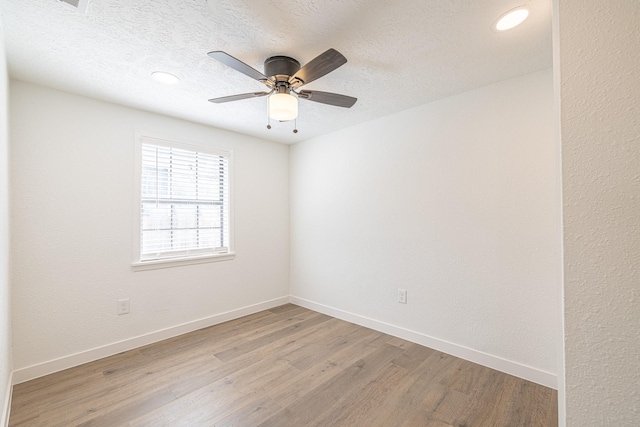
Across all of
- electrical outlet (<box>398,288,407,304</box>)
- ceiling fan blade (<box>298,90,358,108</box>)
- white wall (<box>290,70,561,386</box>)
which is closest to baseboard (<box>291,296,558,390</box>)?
white wall (<box>290,70,561,386</box>)

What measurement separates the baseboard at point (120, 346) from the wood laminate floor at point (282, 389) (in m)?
0.07

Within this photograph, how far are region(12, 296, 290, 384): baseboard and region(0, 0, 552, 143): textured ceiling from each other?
2.27 metres

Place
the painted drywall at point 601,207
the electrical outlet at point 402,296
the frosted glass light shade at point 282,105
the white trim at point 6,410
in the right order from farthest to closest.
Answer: the electrical outlet at point 402,296 < the frosted glass light shade at point 282,105 < the white trim at point 6,410 < the painted drywall at point 601,207

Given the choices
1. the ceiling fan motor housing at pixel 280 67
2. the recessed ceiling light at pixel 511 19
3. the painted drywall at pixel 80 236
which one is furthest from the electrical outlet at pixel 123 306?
the recessed ceiling light at pixel 511 19

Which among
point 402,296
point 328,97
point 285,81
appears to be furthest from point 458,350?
point 285,81

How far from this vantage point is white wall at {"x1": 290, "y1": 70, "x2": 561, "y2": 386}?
2053 millimetres

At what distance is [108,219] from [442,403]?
313 centimetres

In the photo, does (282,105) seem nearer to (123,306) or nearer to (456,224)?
(456,224)

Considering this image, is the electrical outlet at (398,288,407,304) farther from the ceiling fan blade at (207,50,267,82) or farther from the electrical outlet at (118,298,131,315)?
the electrical outlet at (118,298,131,315)

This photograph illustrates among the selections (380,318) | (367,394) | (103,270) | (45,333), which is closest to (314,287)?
(380,318)

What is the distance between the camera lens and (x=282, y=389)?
1.99m

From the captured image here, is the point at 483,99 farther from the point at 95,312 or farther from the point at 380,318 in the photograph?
the point at 95,312

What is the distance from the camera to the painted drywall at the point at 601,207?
2.39 ft

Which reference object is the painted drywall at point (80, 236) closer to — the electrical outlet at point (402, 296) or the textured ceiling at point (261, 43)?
the textured ceiling at point (261, 43)
